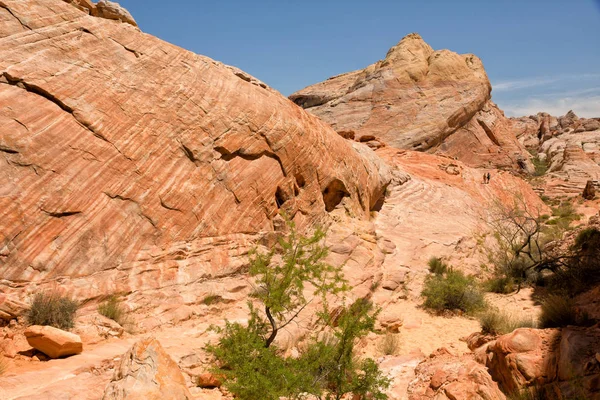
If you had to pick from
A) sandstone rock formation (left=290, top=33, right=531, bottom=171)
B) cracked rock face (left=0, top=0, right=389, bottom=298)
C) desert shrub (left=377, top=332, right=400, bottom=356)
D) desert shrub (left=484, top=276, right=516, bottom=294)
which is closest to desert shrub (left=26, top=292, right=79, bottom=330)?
cracked rock face (left=0, top=0, right=389, bottom=298)

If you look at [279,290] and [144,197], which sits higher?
[144,197]

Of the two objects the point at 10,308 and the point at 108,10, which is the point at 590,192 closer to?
the point at 108,10

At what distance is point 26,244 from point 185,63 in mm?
5670

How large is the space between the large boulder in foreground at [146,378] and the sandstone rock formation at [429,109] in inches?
1148

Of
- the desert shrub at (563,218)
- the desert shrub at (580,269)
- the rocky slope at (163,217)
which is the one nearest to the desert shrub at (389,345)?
the rocky slope at (163,217)

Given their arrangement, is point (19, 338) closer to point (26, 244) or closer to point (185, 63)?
point (26, 244)

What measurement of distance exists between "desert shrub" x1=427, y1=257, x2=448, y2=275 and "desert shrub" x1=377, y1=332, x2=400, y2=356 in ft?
16.0

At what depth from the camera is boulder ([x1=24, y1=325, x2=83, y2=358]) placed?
557 cm

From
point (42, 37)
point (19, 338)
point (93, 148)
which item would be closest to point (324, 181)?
point (93, 148)

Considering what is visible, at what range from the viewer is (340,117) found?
37812 mm

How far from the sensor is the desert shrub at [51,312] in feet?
20.4

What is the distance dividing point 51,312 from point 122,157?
131 inches

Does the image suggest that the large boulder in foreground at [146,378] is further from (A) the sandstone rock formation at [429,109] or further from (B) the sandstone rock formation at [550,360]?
(A) the sandstone rock formation at [429,109]

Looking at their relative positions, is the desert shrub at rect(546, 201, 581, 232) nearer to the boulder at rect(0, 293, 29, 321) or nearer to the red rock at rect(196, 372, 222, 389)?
the red rock at rect(196, 372, 222, 389)
